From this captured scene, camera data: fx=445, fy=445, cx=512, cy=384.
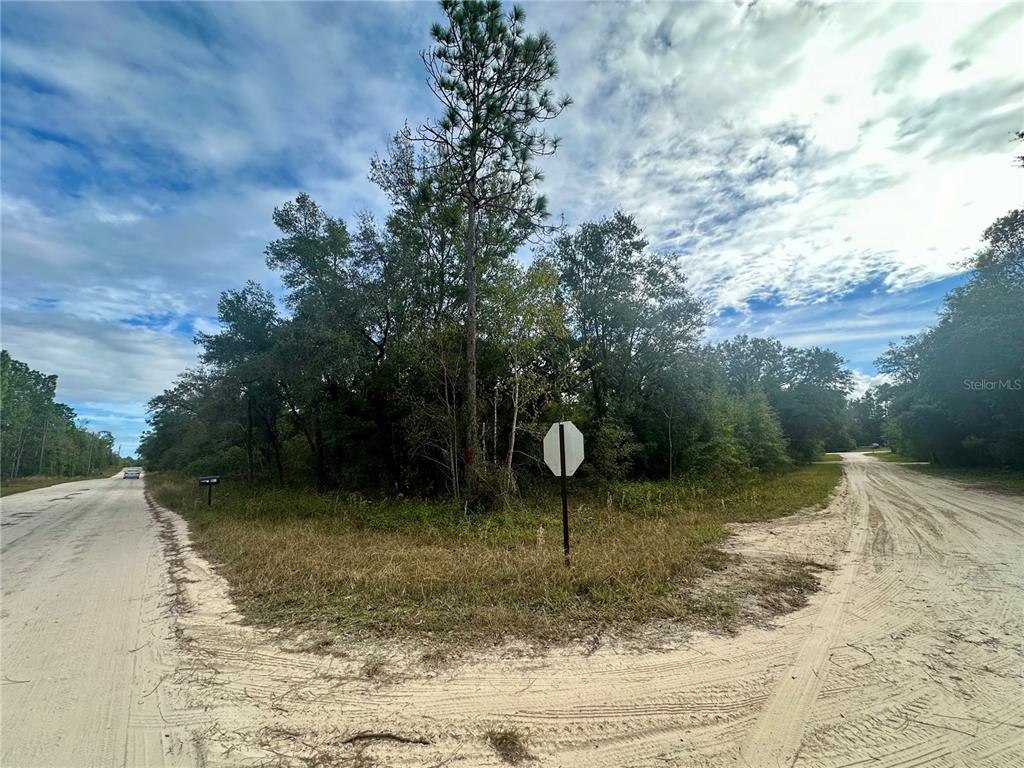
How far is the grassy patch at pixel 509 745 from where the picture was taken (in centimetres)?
242

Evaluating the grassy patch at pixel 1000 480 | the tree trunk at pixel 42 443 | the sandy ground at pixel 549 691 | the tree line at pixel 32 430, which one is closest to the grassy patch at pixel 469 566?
the sandy ground at pixel 549 691

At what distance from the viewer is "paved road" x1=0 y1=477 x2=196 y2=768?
2593 millimetres

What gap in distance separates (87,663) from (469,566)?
3.73 meters

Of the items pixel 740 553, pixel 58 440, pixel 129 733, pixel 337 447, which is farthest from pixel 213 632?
pixel 58 440

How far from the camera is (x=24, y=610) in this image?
5.02 m

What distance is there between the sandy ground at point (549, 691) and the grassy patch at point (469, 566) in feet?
1.69

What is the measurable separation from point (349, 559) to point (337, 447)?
1361 centimetres

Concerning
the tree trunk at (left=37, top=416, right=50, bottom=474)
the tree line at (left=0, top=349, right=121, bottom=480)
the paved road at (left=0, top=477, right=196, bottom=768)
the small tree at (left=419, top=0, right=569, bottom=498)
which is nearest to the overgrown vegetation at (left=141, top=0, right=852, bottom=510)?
the small tree at (left=419, top=0, right=569, bottom=498)

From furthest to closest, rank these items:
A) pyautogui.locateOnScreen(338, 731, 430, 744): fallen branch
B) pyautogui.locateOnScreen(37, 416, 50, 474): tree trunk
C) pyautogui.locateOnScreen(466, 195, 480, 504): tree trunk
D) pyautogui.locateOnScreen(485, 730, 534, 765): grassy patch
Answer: pyautogui.locateOnScreen(37, 416, 50, 474): tree trunk, pyautogui.locateOnScreen(466, 195, 480, 504): tree trunk, pyautogui.locateOnScreen(338, 731, 430, 744): fallen branch, pyautogui.locateOnScreen(485, 730, 534, 765): grassy patch

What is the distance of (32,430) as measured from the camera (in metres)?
47.3

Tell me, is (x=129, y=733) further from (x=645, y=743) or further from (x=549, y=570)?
(x=549, y=570)

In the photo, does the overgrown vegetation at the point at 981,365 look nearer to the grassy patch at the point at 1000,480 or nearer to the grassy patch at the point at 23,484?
the grassy patch at the point at 1000,480

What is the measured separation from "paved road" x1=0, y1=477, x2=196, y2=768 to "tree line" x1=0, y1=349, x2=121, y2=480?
41316 mm

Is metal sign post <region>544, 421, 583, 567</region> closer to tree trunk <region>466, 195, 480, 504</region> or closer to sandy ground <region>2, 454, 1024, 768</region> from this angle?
sandy ground <region>2, 454, 1024, 768</region>
